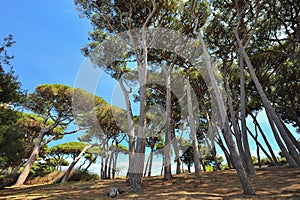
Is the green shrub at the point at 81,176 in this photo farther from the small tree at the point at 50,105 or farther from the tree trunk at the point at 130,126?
the tree trunk at the point at 130,126

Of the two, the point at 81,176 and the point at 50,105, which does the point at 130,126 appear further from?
the point at 81,176

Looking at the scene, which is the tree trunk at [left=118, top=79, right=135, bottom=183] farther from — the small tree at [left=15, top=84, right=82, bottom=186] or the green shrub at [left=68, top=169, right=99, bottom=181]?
the green shrub at [left=68, top=169, right=99, bottom=181]

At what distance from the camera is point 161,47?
1113cm

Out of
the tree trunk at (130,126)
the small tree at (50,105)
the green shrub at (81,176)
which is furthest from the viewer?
the green shrub at (81,176)

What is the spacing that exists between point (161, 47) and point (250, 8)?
4910 millimetres

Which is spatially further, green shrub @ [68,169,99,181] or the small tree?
green shrub @ [68,169,99,181]

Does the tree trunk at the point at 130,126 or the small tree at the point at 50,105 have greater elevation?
the small tree at the point at 50,105

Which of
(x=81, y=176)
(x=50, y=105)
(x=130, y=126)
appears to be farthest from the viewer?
(x=81, y=176)

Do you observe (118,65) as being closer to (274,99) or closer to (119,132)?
(119,132)

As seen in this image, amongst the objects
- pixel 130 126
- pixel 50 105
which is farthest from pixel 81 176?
pixel 130 126

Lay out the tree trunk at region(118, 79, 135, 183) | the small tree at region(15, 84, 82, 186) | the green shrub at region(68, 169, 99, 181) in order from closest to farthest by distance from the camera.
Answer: the tree trunk at region(118, 79, 135, 183) < the small tree at region(15, 84, 82, 186) < the green shrub at region(68, 169, 99, 181)

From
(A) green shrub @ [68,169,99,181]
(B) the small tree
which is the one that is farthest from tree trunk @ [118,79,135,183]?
(A) green shrub @ [68,169,99,181]

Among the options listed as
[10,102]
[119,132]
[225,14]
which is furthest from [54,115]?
[225,14]

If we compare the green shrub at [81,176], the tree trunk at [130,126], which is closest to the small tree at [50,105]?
the green shrub at [81,176]
